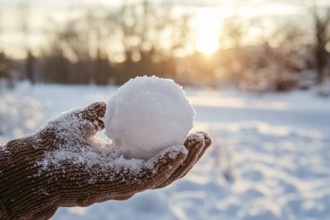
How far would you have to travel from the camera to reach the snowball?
1.71 m

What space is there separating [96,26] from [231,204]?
3275cm

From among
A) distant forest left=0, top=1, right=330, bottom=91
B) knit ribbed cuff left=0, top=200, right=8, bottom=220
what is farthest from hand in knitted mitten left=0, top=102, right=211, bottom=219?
distant forest left=0, top=1, right=330, bottom=91

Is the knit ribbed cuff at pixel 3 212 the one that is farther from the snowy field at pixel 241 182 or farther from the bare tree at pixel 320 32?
the bare tree at pixel 320 32

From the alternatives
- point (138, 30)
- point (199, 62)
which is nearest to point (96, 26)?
point (138, 30)

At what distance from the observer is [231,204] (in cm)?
420

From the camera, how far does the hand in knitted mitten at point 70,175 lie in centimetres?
159

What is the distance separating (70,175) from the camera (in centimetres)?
162

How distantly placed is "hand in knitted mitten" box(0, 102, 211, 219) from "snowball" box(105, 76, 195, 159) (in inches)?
3.0

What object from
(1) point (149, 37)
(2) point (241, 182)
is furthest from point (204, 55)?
(2) point (241, 182)

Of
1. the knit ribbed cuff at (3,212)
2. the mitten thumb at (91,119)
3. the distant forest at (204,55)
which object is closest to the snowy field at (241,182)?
the mitten thumb at (91,119)

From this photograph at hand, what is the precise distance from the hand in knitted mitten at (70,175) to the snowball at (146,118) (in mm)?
77

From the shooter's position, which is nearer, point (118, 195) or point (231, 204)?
point (118, 195)

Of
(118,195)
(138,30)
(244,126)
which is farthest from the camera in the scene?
(138,30)

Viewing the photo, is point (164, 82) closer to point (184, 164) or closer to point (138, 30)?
point (184, 164)
